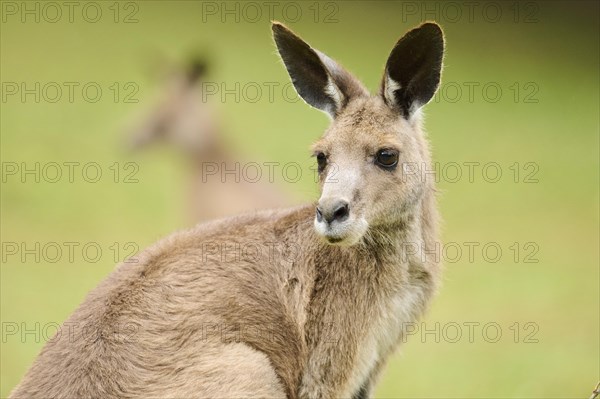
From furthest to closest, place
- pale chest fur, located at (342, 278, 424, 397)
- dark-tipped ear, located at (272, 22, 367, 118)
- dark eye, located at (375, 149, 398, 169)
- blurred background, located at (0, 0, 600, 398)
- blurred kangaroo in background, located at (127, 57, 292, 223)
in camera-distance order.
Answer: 1. blurred background, located at (0, 0, 600, 398)
2. blurred kangaroo in background, located at (127, 57, 292, 223)
3. dark-tipped ear, located at (272, 22, 367, 118)
4. pale chest fur, located at (342, 278, 424, 397)
5. dark eye, located at (375, 149, 398, 169)

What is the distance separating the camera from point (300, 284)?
22.2 feet

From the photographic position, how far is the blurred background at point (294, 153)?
1262cm

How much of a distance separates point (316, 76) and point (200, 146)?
6.24 m

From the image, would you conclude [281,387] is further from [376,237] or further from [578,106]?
[578,106]

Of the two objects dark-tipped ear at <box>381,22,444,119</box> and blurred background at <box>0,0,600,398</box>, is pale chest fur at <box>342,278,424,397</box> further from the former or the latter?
dark-tipped ear at <box>381,22,444,119</box>

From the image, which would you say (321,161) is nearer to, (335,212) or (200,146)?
(335,212)

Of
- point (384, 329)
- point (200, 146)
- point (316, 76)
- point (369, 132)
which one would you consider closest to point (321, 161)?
point (369, 132)

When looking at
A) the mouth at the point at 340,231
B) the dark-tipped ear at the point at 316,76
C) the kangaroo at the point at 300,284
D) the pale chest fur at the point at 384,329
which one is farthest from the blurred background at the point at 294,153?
the mouth at the point at 340,231

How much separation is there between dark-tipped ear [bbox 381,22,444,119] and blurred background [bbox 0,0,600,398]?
1.02 metres

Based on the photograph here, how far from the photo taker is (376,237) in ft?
22.5

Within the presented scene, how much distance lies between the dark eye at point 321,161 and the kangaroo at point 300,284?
0.01 meters

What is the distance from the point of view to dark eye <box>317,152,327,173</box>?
6.76 meters

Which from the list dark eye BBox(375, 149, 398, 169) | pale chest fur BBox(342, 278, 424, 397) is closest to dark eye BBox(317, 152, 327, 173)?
dark eye BBox(375, 149, 398, 169)

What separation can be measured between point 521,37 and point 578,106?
5.56 metres
